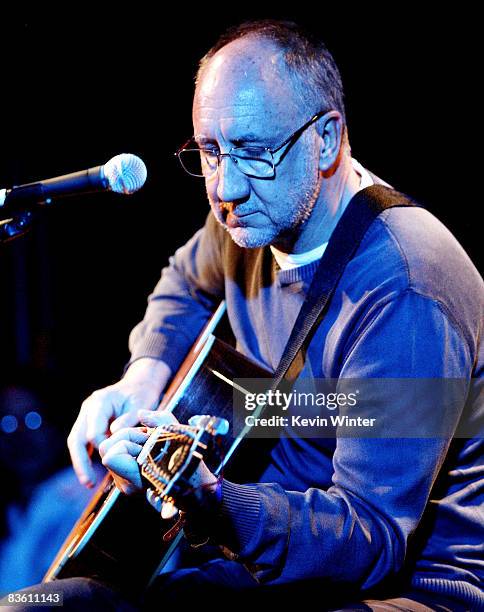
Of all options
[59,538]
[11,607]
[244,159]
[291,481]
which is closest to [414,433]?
[291,481]

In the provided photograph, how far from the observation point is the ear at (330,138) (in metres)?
1.76

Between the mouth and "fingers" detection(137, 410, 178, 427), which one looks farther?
the mouth

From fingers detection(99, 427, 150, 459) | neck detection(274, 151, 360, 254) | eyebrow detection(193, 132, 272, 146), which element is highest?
eyebrow detection(193, 132, 272, 146)

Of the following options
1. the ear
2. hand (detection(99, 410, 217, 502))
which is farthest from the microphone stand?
the ear

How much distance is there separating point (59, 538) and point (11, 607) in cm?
110

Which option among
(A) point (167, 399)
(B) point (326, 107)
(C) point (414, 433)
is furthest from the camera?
(A) point (167, 399)

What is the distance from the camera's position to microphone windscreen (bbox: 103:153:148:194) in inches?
51.3

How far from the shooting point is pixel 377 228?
169 centimetres

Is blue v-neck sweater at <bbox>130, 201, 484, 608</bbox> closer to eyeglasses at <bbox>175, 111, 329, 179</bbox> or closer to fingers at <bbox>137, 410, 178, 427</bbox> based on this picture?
fingers at <bbox>137, 410, 178, 427</bbox>

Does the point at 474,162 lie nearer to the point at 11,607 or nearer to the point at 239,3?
the point at 239,3

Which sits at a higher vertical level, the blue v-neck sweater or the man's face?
the man's face

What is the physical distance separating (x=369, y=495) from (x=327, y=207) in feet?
2.50

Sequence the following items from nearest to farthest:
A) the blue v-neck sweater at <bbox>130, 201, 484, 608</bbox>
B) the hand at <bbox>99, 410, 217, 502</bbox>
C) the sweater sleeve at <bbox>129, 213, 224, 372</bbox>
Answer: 1. the hand at <bbox>99, 410, 217, 502</bbox>
2. the blue v-neck sweater at <bbox>130, 201, 484, 608</bbox>
3. the sweater sleeve at <bbox>129, 213, 224, 372</bbox>

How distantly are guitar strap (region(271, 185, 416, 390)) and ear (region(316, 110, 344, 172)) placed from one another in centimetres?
12
